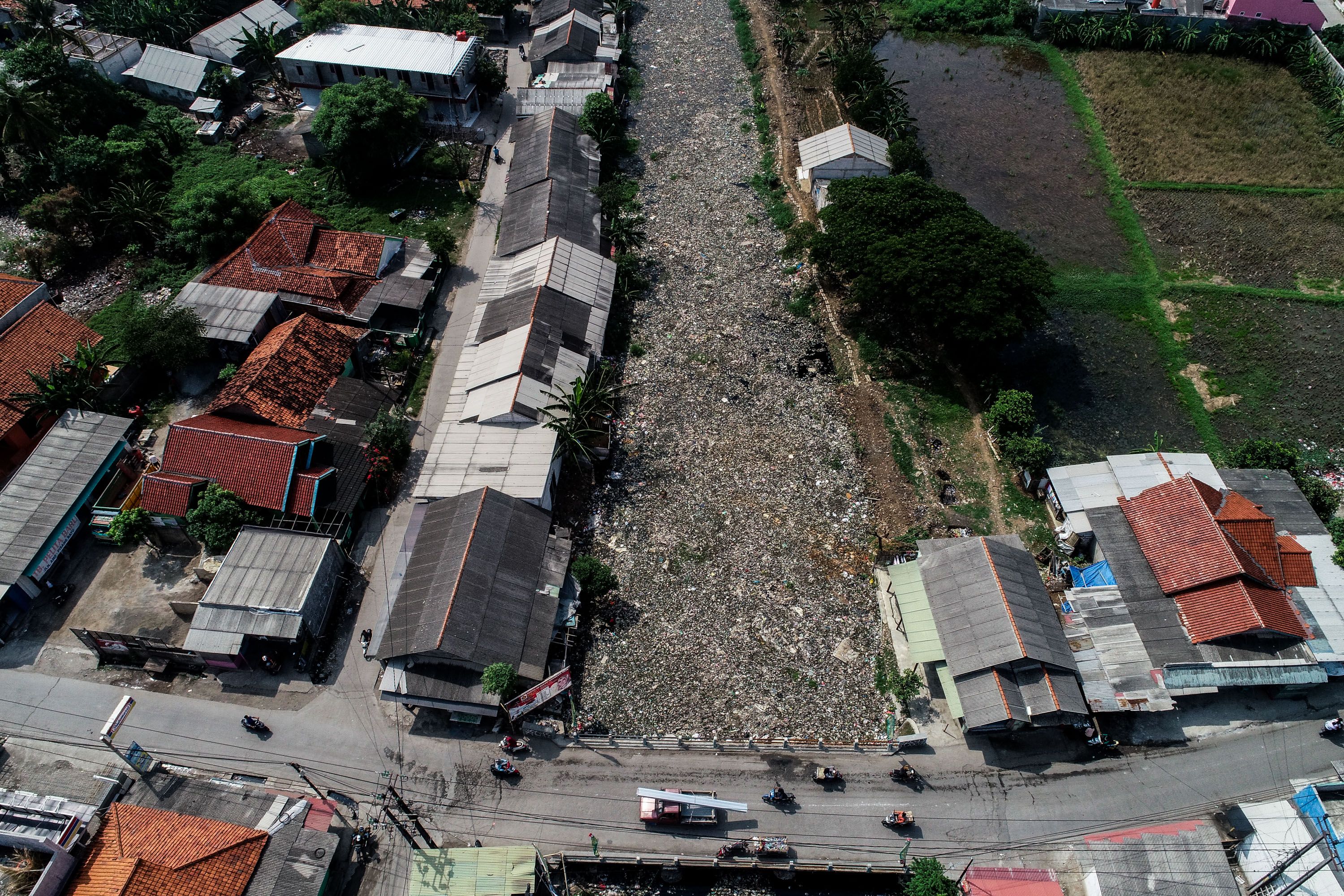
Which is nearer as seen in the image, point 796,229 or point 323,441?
point 323,441

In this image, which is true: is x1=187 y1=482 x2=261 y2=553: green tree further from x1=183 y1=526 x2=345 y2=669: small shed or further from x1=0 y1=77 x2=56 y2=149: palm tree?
x1=0 y1=77 x2=56 y2=149: palm tree

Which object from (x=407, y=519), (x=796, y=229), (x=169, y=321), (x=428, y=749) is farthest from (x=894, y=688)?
(x=169, y=321)

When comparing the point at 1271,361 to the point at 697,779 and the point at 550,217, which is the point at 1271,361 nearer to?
the point at 697,779

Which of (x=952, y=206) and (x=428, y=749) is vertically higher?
(x=952, y=206)

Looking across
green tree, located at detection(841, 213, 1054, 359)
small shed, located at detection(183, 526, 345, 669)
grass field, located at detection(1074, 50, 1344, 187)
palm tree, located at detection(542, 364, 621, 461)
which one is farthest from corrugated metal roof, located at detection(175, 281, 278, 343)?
grass field, located at detection(1074, 50, 1344, 187)

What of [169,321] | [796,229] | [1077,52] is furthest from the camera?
[1077,52]

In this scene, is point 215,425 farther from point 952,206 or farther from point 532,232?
point 952,206

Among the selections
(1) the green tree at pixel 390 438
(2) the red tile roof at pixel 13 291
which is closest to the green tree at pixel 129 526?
(1) the green tree at pixel 390 438

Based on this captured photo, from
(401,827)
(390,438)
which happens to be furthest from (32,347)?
(401,827)
